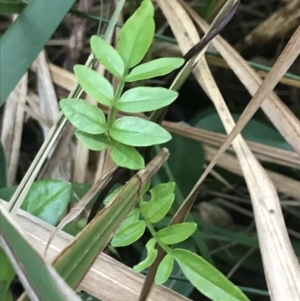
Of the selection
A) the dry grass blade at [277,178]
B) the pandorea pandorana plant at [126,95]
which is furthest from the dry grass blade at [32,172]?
the dry grass blade at [277,178]

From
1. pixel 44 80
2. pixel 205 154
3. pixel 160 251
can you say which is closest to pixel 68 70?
pixel 44 80

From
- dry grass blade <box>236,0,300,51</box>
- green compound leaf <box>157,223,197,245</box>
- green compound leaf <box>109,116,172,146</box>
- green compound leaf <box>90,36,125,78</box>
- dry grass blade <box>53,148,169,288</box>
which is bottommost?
dry grass blade <box>53,148,169,288</box>

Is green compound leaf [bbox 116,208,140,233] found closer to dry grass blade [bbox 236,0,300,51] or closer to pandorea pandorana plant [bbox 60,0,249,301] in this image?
pandorea pandorana plant [bbox 60,0,249,301]

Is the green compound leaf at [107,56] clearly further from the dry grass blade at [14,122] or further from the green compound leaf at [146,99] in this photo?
the dry grass blade at [14,122]

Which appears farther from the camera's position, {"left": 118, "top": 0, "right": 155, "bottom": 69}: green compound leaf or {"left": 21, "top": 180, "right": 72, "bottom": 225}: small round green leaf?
{"left": 21, "top": 180, "right": 72, "bottom": 225}: small round green leaf

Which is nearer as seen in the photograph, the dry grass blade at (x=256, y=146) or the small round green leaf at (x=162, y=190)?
the small round green leaf at (x=162, y=190)

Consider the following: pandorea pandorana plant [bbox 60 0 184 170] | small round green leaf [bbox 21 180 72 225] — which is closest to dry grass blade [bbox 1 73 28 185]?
small round green leaf [bbox 21 180 72 225]

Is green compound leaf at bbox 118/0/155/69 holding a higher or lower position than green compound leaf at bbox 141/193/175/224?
higher

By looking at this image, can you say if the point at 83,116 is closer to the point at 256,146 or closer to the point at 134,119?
the point at 134,119

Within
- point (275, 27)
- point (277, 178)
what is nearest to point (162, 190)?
point (277, 178)
